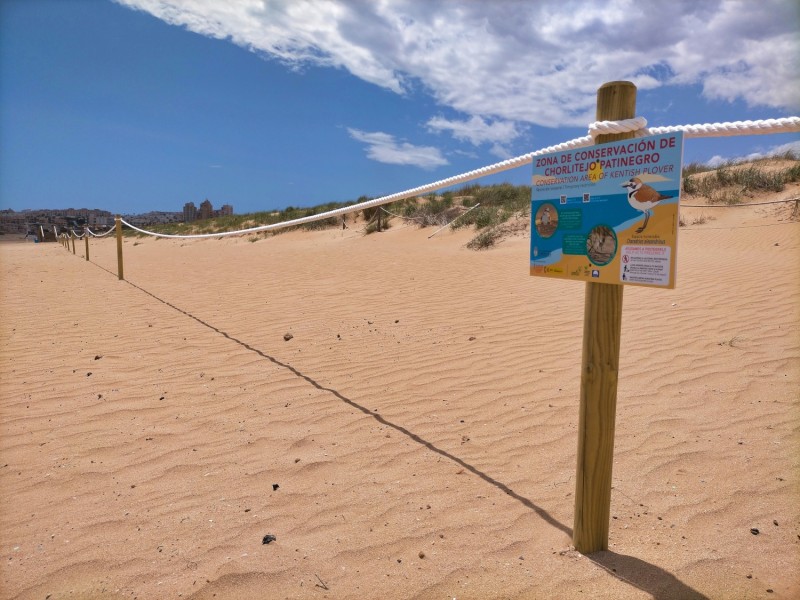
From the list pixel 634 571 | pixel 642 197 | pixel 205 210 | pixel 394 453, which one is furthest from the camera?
pixel 205 210

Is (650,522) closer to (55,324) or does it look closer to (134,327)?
(134,327)

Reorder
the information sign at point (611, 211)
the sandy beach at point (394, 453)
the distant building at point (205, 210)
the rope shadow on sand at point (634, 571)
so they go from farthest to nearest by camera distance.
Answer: the distant building at point (205, 210), the sandy beach at point (394, 453), the rope shadow on sand at point (634, 571), the information sign at point (611, 211)

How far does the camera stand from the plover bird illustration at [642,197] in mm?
1971

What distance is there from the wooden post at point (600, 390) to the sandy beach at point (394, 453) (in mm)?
201

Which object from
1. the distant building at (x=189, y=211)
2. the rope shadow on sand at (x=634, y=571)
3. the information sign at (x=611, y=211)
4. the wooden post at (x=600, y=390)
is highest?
the distant building at (x=189, y=211)

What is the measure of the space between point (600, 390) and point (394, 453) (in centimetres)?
162

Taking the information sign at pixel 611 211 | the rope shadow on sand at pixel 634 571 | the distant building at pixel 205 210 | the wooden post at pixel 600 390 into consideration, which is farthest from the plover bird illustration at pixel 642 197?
the distant building at pixel 205 210

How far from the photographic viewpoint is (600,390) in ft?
7.54

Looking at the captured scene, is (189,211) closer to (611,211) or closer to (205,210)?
(205,210)

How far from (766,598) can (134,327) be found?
700cm

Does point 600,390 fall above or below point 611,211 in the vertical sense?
below

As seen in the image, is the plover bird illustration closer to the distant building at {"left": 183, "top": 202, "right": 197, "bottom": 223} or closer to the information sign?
the information sign

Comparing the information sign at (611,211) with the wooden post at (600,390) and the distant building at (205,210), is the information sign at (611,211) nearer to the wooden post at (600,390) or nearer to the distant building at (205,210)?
the wooden post at (600,390)

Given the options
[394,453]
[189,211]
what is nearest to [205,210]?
[189,211]
